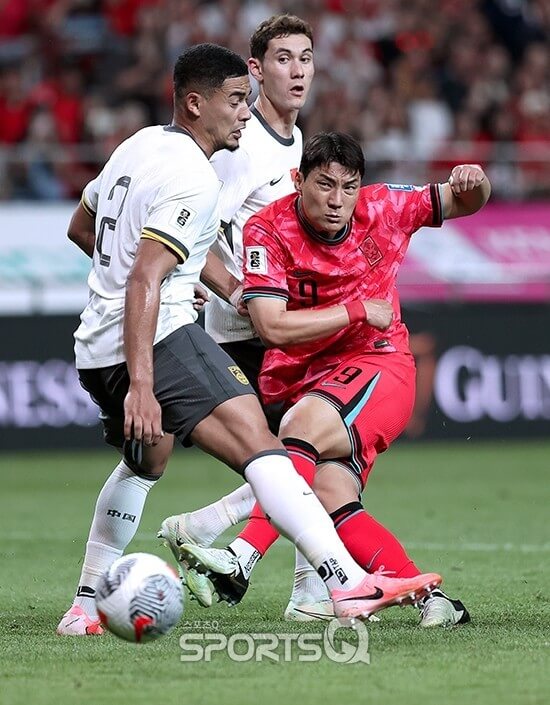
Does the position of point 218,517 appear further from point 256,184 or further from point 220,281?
point 256,184

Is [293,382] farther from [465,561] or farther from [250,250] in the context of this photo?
[465,561]

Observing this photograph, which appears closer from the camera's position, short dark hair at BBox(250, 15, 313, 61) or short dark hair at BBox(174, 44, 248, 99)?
short dark hair at BBox(174, 44, 248, 99)

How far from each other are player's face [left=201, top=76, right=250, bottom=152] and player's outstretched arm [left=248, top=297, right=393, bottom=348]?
692 mm

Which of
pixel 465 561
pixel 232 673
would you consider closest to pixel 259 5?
pixel 465 561

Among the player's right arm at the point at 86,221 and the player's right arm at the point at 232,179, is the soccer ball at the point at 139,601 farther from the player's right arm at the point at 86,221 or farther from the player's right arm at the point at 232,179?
the player's right arm at the point at 232,179

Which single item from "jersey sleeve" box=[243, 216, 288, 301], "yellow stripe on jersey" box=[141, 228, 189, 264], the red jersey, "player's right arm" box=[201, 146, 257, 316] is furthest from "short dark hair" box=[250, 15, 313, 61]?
"yellow stripe on jersey" box=[141, 228, 189, 264]

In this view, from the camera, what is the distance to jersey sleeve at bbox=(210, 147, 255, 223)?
6.64 m

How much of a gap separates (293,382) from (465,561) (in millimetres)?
2054

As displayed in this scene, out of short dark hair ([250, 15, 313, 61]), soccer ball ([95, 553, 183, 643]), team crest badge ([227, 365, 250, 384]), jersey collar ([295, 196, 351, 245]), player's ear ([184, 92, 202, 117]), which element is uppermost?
short dark hair ([250, 15, 313, 61])

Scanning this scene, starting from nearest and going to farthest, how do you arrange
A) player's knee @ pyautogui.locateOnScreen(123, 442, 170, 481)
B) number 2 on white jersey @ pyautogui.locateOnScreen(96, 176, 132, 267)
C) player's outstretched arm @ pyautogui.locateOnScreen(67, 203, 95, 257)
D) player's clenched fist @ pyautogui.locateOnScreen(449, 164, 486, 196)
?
1. number 2 on white jersey @ pyautogui.locateOnScreen(96, 176, 132, 267)
2. player's knee @ pyautogui.locateOnScreen(123, 442, 170, 481)
3. player's clenched fist @ pyautogui.locateOnScreen(449, 164, 486, 196)
4. player's outstretched arm @ pyautogui.locateOnScreen(67, 203, 95, 257)

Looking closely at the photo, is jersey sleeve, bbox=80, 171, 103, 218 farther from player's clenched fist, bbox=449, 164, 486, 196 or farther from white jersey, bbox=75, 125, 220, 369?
player's clenched fist, bbox=449, 164, 486, 196

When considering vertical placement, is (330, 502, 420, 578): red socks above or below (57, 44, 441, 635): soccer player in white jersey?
below

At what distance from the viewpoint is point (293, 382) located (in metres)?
6.20

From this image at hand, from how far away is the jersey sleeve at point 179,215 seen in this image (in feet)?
17.3
